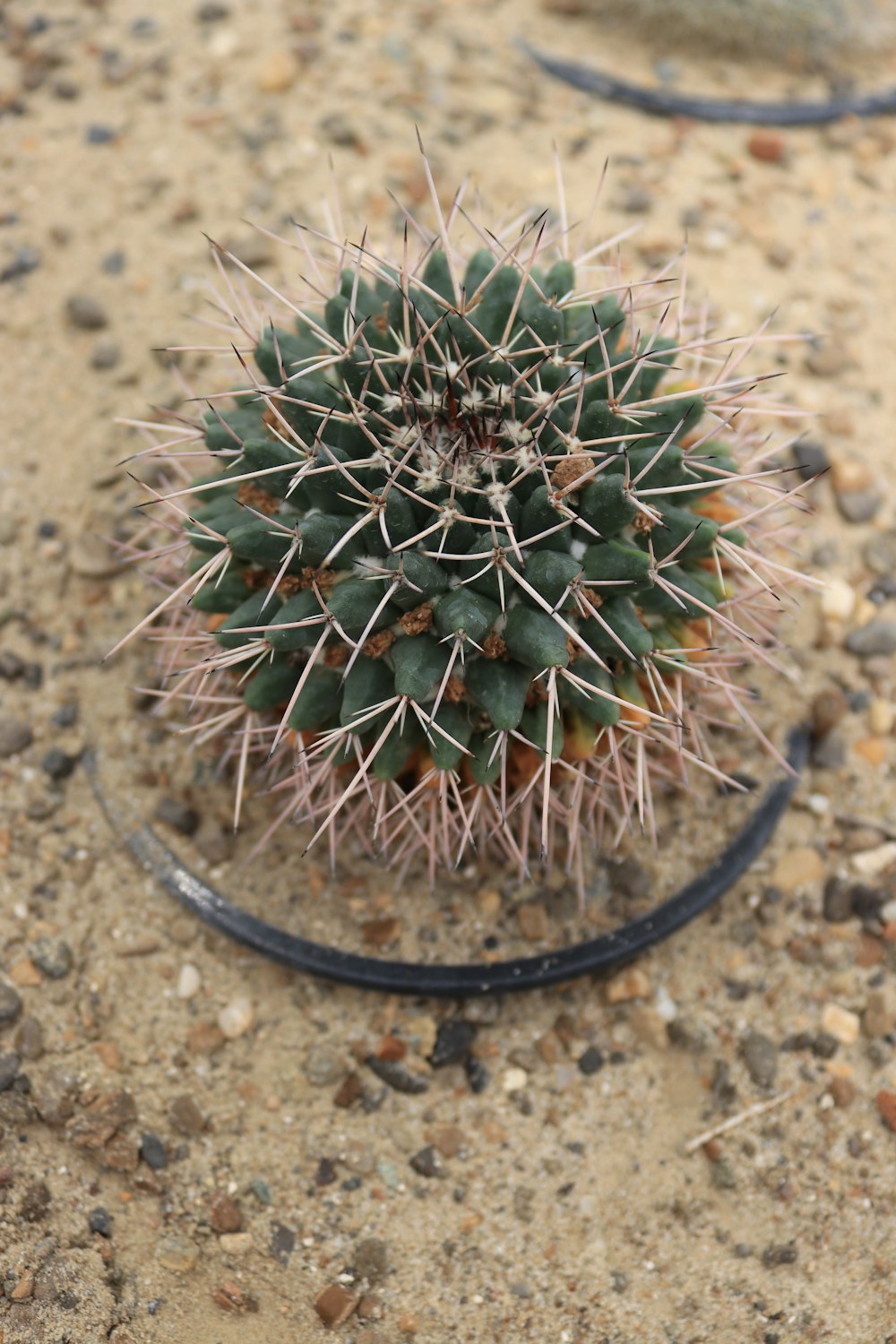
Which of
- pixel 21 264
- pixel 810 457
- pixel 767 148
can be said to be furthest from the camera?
pixel 767 148

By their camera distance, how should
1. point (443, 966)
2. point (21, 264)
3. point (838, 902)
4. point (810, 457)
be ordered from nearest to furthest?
point (443, 966) → point (838, 902) → point (810, 457) → point (21, 264)

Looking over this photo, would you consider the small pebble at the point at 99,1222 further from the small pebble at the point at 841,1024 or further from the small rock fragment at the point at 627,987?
the small pebble at the point at 841,1024

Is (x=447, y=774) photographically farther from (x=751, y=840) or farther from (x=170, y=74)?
(x=170, y=74)

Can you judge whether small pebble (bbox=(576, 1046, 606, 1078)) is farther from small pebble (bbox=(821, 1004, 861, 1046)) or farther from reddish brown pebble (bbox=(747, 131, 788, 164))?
reddish brown pebble (bbox=(747, 131, 788, 164))

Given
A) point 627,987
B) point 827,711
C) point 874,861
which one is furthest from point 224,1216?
point 827,711

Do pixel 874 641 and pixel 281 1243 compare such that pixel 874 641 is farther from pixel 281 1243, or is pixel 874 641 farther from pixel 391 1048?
pixel 281 1243

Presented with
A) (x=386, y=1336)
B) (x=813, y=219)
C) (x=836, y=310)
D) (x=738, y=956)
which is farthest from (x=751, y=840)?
(x=813, y=219)

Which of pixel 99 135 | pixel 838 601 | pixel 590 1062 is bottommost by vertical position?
pixel 590 1062
